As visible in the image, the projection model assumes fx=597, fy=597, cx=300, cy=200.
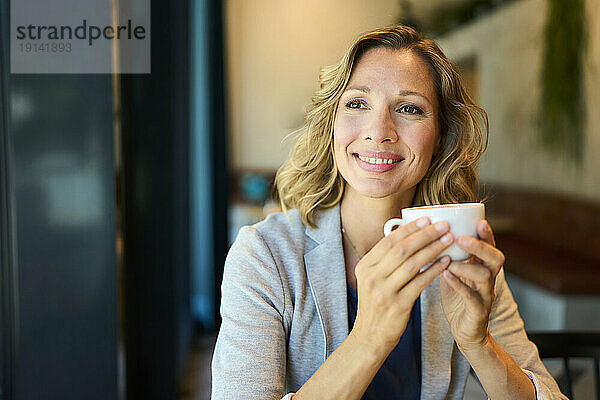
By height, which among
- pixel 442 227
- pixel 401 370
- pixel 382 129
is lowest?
pixel 401 370

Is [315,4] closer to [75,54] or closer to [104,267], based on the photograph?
[75,54]

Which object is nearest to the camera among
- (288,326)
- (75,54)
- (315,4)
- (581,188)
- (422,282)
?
→ (422,282)

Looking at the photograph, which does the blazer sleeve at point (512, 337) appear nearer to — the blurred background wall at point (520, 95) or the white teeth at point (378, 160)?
the white teeth at point (378, 160)

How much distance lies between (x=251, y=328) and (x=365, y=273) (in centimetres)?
23

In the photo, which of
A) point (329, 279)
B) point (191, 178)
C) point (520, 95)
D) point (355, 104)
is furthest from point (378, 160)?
point (520, 95)

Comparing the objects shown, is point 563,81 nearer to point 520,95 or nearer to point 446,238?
point 520,95

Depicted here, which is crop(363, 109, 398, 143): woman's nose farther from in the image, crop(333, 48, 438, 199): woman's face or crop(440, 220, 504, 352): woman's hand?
crop(440, 220, 504, 352): woman's hand

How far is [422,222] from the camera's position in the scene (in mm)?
670

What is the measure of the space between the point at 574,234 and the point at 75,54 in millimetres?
1954

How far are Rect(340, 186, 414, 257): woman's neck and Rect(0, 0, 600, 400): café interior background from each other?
0.46 m

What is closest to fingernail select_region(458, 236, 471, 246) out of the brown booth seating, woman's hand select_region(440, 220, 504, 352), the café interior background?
woman's hand select_region(440, 220, 504, 352)

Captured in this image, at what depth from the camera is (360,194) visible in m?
1.01

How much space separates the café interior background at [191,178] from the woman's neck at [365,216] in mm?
457

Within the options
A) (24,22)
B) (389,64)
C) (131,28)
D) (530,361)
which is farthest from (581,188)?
(24,22)
